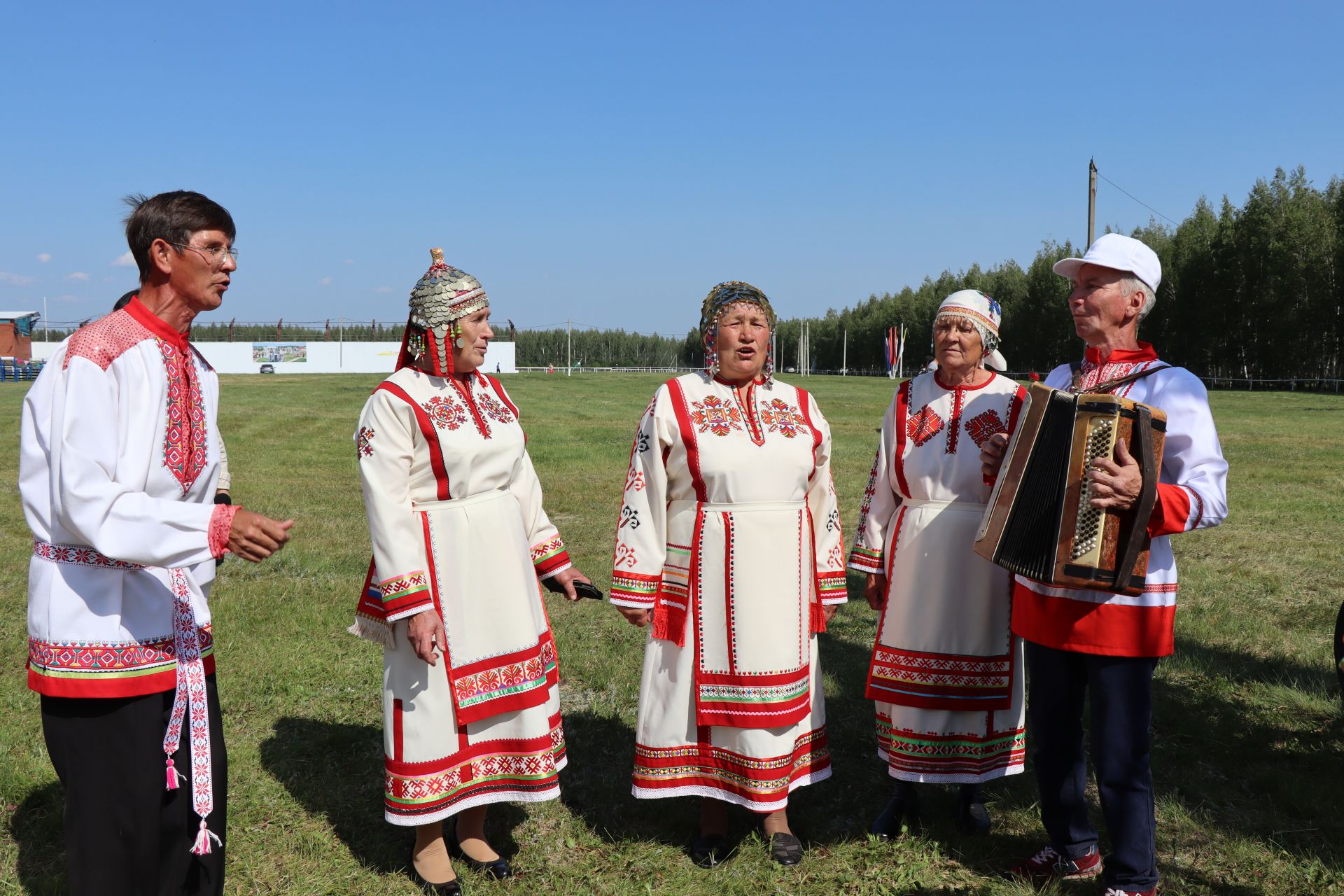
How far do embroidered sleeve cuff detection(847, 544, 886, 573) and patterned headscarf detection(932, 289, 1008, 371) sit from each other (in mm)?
900

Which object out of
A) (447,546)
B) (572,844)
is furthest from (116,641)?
(572,844)

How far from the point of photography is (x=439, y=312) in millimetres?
3395

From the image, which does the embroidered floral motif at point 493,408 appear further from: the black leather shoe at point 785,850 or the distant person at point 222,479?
the black leather shoe at point 785,850

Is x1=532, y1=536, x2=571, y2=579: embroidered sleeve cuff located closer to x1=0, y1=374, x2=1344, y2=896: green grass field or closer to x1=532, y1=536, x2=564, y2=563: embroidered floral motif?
x1=532, y1=536, x2=564, y2=563: embroidered floral motif

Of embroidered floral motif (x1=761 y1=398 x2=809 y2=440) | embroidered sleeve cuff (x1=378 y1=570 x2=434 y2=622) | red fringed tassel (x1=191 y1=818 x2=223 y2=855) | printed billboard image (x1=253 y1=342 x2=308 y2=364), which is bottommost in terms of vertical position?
red fringed tassel (x1=191 y1=818 x2=223 y2=855)

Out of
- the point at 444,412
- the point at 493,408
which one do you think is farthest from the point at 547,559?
the point at 444,412

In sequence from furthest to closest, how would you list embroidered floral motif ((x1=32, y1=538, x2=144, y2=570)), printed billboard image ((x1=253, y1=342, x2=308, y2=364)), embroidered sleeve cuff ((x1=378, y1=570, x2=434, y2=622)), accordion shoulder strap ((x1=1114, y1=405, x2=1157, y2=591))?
printed billboard image ((x1=253, y1=342, x2=308, y2=364)) → embroidered sleeve cuff ((x1=378, y1=570, x2=434, y2=622)) → accordion shoulder strap ((x1=1114, y1=405, x2=1157, y2=591)) → embroidered floral motif ((x1=32, y1=538, x2=144, y2=570))

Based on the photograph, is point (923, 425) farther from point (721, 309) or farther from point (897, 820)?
point (897, 820)

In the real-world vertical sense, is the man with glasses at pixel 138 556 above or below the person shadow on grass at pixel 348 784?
above

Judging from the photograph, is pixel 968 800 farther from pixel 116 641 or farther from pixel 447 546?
pixel 116 641

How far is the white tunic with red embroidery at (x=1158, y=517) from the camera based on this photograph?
2.87 m

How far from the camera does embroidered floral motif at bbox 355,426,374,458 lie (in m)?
3.29

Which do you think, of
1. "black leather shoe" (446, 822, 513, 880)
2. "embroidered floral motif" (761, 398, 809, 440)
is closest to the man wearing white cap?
"embroidered floral motif" (761, 398, 809, 440)

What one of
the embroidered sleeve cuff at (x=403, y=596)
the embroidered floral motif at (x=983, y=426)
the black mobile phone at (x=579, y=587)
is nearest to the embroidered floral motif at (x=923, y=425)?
the embroidered floral motif at (x=983, y=426)
